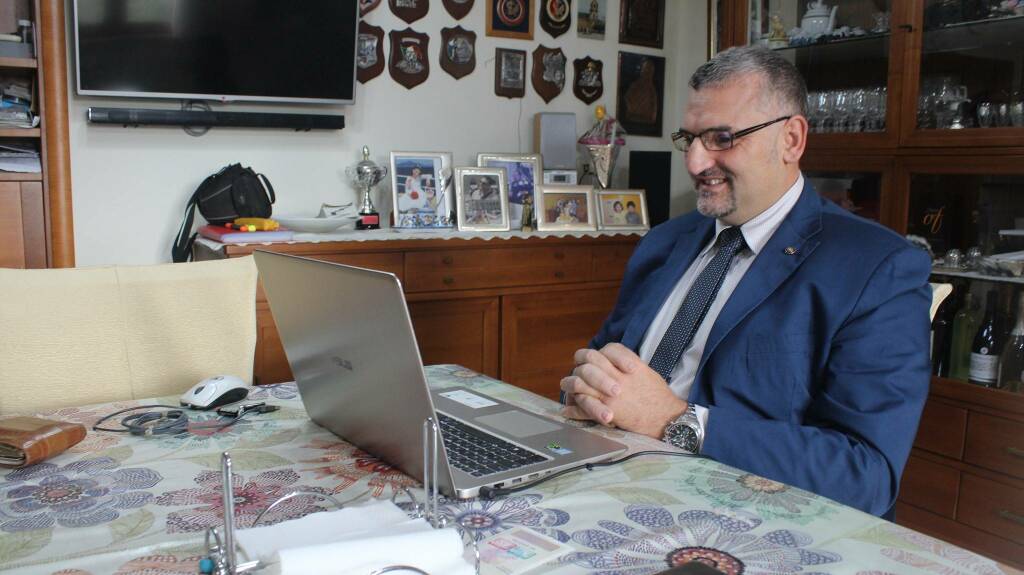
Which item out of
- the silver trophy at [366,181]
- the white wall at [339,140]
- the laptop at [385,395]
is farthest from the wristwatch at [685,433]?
the white wall at [339,140]

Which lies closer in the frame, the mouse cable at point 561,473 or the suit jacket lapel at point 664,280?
the mouse cable at point 561,473

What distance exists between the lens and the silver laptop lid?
0.85 meters

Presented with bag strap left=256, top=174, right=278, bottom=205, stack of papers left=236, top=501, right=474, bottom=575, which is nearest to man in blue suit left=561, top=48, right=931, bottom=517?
stack of papers left=236, top=501, right=474, bottom=575

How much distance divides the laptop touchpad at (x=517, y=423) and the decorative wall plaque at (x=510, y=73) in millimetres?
2567

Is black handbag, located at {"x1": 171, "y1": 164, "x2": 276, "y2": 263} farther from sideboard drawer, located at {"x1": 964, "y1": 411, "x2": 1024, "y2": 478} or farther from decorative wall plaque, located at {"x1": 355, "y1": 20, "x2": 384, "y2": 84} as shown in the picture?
sideboard drawer, located at {"x1": 964, "y1": 411, "x2": 1024, "y2": 478}

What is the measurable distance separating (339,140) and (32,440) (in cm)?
235

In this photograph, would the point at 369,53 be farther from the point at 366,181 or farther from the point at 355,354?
the point at 355,354

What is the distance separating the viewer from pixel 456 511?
2.88ft

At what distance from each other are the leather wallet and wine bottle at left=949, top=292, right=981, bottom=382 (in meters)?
2.40

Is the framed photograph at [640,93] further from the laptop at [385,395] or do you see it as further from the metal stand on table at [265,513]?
the metal stand on table at [265,513]

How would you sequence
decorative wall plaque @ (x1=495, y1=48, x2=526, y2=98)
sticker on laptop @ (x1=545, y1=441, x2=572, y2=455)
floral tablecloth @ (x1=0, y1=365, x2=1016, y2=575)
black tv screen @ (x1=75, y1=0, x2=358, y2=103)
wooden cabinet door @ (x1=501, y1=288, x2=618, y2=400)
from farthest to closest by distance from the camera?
decorative wall plaque @ (x1=495, y1=48, x2=526, y2=98) < wooden cabinet door @ (x1=501, y1=288, x2=618, y2=400) < black tv screen @ (x1=75, y1=0, x2=358, y2=103) < sticker on laptop @ (x1=545, y1=441, x2=572, y2=455) < floral tablecloth @ (x1=0, y1=365, x2=1016, y2=575)

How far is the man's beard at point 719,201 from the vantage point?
150 centimetres

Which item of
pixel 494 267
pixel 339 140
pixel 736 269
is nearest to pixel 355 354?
pixel 736 269

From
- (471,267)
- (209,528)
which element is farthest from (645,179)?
(209,528)
